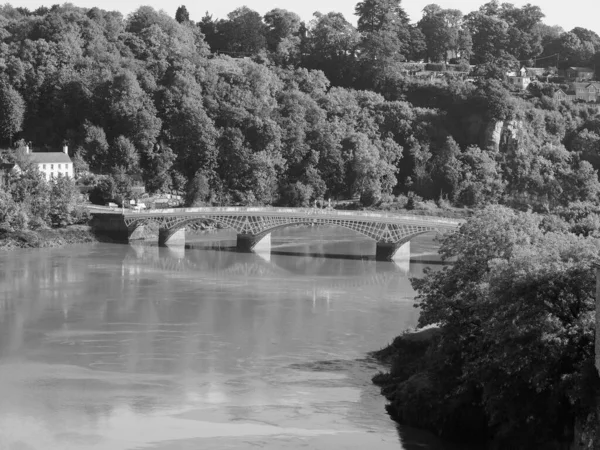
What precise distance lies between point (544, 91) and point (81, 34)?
1578 inches

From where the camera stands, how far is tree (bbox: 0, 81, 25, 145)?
89.3 meters

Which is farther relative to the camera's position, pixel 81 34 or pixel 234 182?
pixel 81 34

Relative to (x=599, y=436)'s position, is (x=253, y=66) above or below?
above

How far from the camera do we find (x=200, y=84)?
95062 millimetres

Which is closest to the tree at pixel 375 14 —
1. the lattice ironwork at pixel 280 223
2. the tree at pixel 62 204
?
the tree at pixel 62 204

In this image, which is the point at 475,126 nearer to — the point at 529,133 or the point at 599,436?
the point at 529,133

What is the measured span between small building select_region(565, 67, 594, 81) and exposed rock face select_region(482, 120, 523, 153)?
827 inches

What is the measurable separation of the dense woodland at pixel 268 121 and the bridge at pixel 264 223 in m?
10.7

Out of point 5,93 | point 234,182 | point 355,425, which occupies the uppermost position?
point 5,93

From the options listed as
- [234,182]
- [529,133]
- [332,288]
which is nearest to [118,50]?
[234,182]

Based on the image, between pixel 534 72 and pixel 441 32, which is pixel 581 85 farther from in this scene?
pixel 441 32

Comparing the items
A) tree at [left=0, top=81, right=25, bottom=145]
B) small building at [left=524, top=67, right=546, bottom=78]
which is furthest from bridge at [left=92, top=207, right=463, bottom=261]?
small building at [left=524, top=67, right=546, bottom=78]

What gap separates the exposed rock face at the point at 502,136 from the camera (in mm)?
98125

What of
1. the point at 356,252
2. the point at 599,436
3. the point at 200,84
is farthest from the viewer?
the point at 200,84
